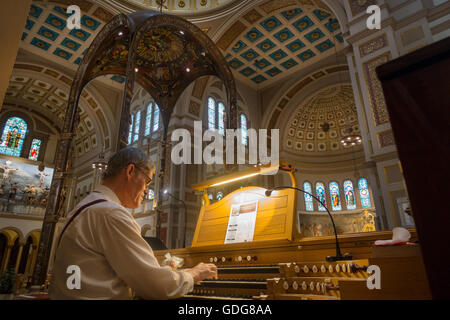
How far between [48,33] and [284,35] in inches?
424

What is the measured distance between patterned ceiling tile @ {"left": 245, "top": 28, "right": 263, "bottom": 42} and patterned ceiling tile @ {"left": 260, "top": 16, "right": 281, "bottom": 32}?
402 millimetres

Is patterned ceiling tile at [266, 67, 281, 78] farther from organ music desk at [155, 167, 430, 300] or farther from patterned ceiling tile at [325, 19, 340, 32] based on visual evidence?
organ music desk at [155, 167, 430, 300]

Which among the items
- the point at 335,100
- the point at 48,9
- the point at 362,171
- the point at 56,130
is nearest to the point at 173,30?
the point at 48,9

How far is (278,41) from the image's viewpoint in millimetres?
13406

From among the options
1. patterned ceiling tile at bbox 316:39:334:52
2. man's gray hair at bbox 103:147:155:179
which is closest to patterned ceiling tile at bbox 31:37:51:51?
patterned ceiling tile at bbox 316:39:334:52

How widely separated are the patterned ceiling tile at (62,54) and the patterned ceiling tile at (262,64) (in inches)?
375

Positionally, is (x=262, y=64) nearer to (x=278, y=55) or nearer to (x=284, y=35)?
(x=278, y=55)

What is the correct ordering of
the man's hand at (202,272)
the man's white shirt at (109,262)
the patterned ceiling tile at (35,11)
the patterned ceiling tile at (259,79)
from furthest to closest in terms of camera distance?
the patterned ceiling tile at (259,79)
the patterned ceiling tile at (35,11)
the man's hand at (202,272)
the man's white shirt at (109,262)

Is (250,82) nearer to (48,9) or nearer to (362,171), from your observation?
(362,171)

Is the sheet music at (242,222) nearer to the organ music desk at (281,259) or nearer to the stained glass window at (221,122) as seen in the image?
the organ music desk at (281,259)

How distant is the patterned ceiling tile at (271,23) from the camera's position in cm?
1218

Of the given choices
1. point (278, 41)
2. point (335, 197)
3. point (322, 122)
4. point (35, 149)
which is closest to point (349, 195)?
point (335, 197)

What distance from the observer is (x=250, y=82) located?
16078 millimetres

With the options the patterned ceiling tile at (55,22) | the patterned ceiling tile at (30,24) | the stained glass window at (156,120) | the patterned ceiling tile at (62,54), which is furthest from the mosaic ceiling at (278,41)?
the patterned ceiling tile at (30,24)
